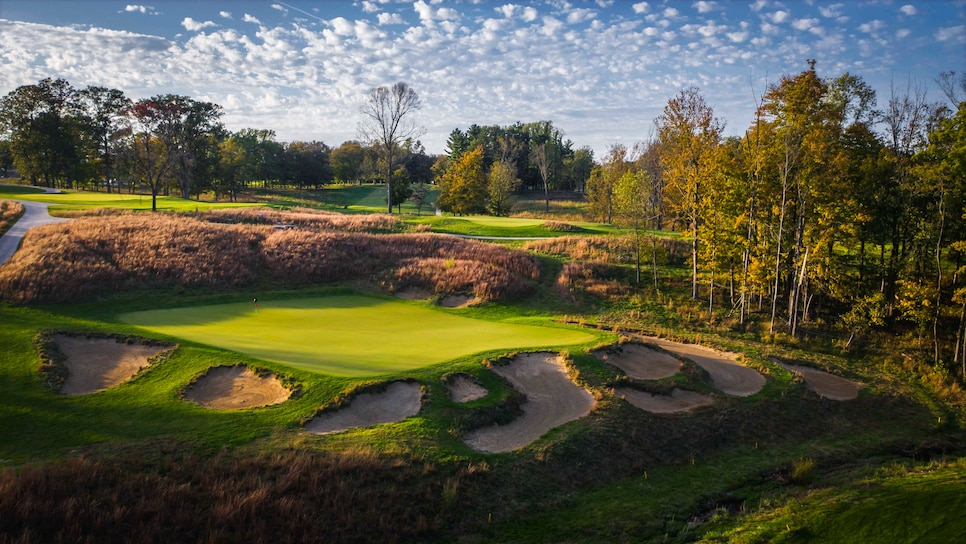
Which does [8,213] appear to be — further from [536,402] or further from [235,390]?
[536,402]

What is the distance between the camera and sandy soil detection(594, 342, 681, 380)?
18.7 m

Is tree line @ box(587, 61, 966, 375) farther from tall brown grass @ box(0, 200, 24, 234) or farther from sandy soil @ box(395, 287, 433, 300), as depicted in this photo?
tall brown grass @ box(0, 200, 24, 234)

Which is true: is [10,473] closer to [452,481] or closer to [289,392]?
[289,392]

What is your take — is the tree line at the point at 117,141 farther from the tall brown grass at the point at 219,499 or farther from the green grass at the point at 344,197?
the tall brown grass at the point at 219,499

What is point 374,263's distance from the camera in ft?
104

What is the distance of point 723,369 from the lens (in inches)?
789

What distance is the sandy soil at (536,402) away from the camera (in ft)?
44.8

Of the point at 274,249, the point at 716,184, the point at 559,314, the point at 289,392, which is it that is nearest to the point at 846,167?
the point at 716,184

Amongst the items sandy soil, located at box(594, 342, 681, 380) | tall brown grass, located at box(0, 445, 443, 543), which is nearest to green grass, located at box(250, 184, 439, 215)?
sandy soil, located at box(594, 342, 681, 380)

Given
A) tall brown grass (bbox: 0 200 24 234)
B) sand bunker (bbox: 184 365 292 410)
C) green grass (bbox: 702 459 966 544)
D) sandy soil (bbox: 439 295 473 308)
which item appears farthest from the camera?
tall brown grass (bbox: 0 200 24 234)

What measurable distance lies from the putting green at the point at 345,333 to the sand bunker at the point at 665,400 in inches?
138

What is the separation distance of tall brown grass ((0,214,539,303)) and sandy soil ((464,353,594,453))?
10589mm

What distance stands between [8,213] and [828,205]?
4807 centimetres

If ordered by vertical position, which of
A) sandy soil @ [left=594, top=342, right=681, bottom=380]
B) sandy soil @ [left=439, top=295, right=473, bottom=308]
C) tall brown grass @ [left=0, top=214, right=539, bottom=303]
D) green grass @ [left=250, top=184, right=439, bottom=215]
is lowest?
sandy soil @ [left=594, top=342, right=681, bottom=380]
